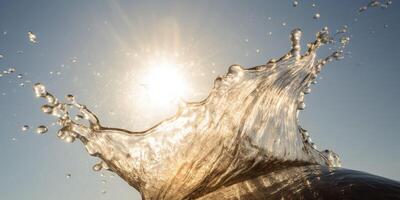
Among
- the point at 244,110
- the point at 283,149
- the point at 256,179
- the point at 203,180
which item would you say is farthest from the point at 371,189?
the point at 244,110

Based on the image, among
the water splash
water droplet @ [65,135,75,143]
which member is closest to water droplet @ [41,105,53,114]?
the water splash

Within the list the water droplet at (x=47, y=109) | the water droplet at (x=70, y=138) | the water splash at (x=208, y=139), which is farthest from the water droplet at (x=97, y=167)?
the water droplet at (x=47, y=109)

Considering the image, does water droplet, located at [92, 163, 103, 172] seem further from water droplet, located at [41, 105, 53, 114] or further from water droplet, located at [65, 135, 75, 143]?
water droplet, located at [41, 105, 53, 114]

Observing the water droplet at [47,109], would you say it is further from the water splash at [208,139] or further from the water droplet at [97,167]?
the water droplet at [97,167]

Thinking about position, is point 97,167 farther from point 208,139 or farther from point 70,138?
point 208,139

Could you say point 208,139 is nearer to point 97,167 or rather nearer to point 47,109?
point 97,167

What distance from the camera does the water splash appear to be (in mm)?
4203

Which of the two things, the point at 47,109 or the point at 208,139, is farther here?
the point at 47,109

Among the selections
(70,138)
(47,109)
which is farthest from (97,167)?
(47,109)

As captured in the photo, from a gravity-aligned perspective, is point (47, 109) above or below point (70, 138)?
above

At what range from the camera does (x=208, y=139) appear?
14.7 ft

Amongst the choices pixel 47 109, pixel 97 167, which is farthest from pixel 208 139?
pixel 47 109

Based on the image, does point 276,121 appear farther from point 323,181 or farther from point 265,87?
point 323,181

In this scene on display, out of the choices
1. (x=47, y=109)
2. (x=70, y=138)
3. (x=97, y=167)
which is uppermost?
(x=47, y=109)
